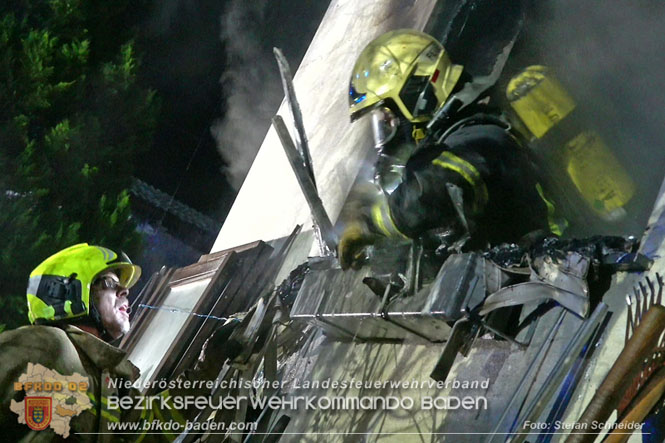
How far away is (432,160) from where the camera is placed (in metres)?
4.47

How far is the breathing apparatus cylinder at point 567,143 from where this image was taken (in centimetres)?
490

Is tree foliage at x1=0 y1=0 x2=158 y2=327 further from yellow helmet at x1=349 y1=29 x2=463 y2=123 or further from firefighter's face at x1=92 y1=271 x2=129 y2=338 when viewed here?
yellow helmet at x1=349 y1=29 x2=463 y2=123

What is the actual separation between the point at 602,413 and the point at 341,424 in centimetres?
215

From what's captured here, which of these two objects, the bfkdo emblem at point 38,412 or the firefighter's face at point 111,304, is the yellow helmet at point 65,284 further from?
the bfkdo emblem at point 38,412

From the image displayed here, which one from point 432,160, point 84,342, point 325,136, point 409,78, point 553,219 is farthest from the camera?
point 325,136

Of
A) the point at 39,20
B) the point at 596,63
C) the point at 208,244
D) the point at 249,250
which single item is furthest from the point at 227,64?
the point at 596,63

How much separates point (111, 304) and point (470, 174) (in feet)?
8.37

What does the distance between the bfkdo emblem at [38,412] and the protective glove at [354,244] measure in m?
2.07

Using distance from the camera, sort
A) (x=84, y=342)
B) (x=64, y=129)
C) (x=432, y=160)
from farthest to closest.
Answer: (x=64, y=129) < (x=432, y=160) < (x=84, y=342)

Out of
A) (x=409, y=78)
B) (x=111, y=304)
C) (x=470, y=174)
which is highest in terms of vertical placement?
(x=409, y=78)

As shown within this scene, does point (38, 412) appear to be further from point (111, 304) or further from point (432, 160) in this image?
point (432, 160)

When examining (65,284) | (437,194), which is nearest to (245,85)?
(65,284)

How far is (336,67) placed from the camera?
7828mm

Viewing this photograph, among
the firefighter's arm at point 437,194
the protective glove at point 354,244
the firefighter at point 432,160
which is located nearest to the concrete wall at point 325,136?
the protective glove at point 354,244
